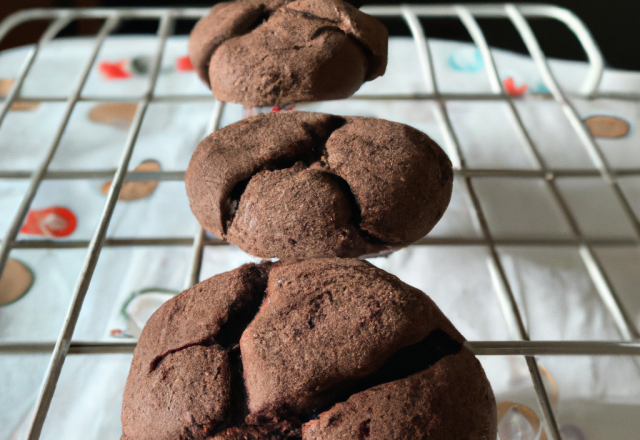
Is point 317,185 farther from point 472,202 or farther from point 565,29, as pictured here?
point 565,29

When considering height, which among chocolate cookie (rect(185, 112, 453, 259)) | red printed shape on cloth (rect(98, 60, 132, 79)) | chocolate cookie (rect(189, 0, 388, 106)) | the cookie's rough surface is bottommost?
red printed shape on cloth (rect(98, 60, 132, 79))

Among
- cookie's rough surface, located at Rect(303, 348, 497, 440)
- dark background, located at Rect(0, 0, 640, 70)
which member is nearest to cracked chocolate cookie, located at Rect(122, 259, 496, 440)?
cookie's rough surface, located at Rect(303, 348, 497, 440)

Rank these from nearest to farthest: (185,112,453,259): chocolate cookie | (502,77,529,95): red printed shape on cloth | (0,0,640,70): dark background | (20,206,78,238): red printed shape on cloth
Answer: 1. (185,112,453,259): chocolate cookie
2. (20,206,78,238): red printed shape on cloth
3. (502,77,529,95): red printed shape on cloth
4. (0,0,640,70): dark background

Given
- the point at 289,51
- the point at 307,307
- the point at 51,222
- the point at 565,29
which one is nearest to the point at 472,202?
the point at 289,51

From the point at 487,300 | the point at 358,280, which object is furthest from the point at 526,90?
the point at 358,280

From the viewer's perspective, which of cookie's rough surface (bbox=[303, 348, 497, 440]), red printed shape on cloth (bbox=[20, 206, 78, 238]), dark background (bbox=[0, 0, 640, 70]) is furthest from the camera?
dark background (bbox=[0, 0, 640, 70])

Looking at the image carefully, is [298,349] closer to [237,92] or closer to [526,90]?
[237,92]

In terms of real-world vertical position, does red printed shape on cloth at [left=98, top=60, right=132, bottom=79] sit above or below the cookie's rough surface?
below

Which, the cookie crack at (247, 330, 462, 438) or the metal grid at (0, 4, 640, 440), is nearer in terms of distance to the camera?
the cookie crack at (247, 330, 462, 438)

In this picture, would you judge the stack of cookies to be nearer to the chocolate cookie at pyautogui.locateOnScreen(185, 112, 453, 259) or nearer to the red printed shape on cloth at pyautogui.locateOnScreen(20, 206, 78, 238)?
the chocolate cookie at pyautogui.locateOnScreen(185, 112, 453, 259)
